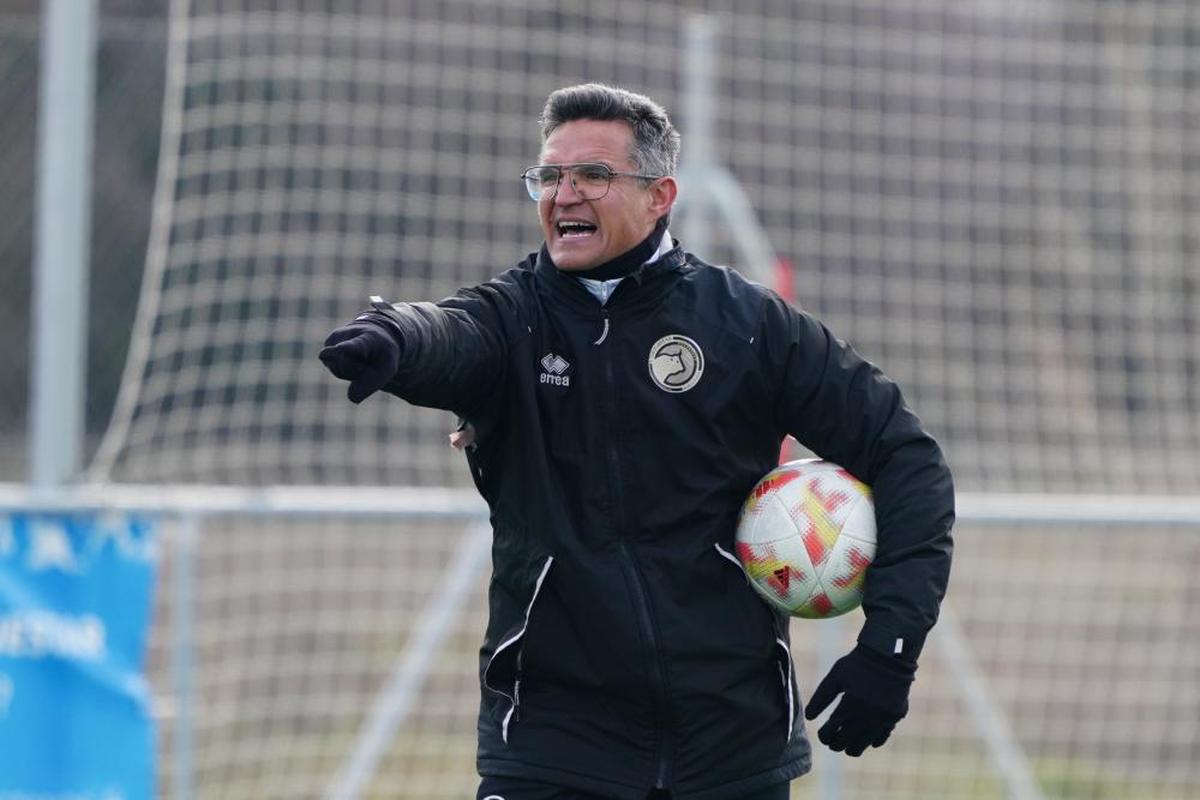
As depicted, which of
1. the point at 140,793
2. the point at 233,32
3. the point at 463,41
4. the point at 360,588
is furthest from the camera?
the point at 360,588

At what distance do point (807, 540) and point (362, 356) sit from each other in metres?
1.03

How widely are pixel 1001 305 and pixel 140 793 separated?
373 cm

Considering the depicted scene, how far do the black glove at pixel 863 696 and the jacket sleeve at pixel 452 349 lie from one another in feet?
2.91

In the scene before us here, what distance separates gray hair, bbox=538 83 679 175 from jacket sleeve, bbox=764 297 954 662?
0.39 meters

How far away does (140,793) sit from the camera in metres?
6.11

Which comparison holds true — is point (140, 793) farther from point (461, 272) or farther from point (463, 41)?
point (463, 41)

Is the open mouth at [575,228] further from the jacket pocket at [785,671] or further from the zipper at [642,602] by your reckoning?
the jacket pocket at [785,671]

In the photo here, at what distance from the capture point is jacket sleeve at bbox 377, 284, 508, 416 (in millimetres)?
3760

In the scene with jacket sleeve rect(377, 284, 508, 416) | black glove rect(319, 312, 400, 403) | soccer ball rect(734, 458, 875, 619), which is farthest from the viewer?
soccer ball rect(734, 458, 875, 619)

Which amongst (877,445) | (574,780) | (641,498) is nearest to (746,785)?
(574,780)

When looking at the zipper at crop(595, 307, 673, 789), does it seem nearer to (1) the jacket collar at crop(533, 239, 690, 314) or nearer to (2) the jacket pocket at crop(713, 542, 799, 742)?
(1) the jacket collar at crop(533, 239, 690, 314)

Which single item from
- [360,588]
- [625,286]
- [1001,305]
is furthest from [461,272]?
[625,286]

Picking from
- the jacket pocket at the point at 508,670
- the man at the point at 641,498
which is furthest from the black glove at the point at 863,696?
the jacket pocket at the point at 508,670

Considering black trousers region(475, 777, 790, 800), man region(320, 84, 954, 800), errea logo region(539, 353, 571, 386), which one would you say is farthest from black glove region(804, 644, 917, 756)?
errea logo region(539, 353, 571, 386)
